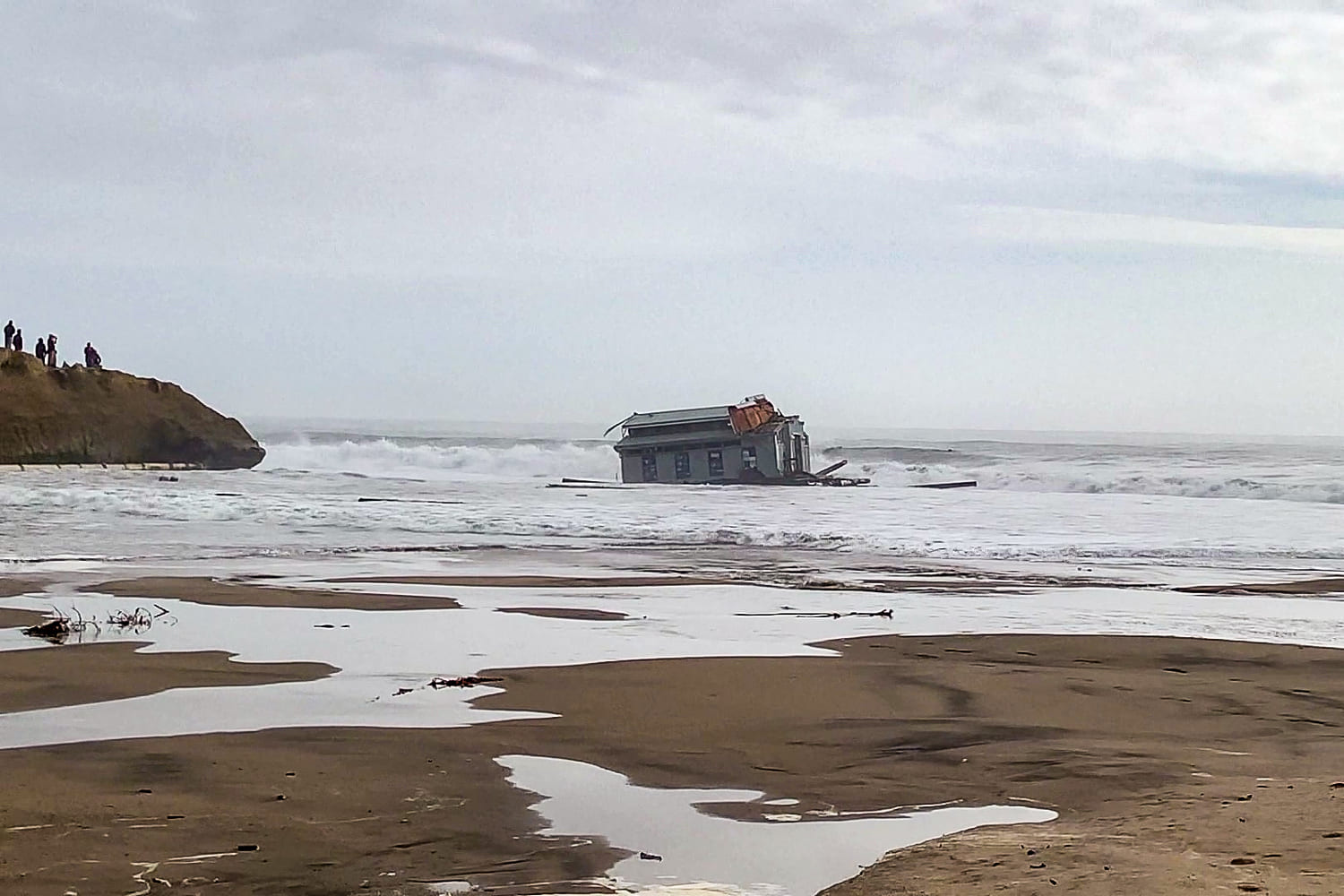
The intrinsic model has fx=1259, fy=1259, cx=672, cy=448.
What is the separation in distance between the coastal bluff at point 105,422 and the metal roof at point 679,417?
13.7 meters

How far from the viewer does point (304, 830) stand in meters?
4.37

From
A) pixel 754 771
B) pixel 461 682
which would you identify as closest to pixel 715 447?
pixel 461 682

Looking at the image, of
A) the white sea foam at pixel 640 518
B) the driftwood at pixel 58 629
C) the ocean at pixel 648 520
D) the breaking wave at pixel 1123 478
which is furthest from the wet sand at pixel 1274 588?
the breaking wave at pixel 1123 478

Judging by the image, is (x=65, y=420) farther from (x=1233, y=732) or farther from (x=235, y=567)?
(x=1233, y=732)

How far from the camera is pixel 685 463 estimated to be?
130 ft

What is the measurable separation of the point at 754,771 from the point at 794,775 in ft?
0.60

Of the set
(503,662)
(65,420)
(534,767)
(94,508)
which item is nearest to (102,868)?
(534,767)

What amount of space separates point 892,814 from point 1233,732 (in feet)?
8.73

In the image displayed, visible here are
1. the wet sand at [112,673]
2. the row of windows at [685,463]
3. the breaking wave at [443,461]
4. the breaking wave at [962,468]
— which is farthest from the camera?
the breaking wave at [443,461]

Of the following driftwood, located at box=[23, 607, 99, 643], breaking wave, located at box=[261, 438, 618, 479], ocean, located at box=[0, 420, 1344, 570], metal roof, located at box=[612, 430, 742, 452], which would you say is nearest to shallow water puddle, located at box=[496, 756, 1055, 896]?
driftwood, located at box=[23, 607, 99, 643]

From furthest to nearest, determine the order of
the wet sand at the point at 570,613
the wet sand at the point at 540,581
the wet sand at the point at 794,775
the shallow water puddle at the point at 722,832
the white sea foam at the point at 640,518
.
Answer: the white sea foam at the point at 640,518
the wet sand at the point at 540,581
the wet sand at the point at 570,613
the shallow water puddle at the point at 722,832
the wet sand at the point at 794,775

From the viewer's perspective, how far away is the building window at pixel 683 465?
129ft

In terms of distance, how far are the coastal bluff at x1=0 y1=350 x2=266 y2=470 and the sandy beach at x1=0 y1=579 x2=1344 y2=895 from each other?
31295 millimetres

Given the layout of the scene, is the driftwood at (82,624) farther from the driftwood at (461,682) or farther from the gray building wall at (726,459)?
the gray building wall at (726,459)
